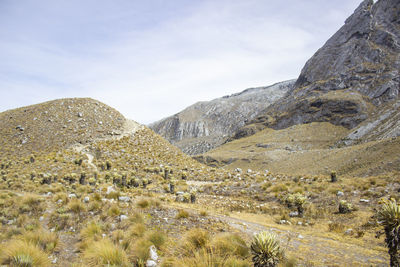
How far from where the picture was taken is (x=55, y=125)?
28047 millimetres

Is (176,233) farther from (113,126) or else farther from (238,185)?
(113,126)

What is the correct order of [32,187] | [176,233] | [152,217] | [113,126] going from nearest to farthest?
1. [176,233]
2. [152,217]
3. [32,187]
4. [113,126]

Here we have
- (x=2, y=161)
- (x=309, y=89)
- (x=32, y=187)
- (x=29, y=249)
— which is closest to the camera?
(x=29, y=249)

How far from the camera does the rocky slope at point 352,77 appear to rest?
68000mm

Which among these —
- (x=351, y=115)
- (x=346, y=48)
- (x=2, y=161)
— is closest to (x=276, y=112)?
(x=351, y=115)

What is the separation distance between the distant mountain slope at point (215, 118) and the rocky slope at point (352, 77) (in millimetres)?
40626

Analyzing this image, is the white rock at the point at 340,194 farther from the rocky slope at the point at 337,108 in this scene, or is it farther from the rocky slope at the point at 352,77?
the rocky slope at the point at 352,77

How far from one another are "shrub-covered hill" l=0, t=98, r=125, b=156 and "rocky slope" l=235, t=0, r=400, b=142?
61657mm

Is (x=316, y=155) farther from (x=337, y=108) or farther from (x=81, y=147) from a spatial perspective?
(x=337, y=108)

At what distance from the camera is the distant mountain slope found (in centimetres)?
14066

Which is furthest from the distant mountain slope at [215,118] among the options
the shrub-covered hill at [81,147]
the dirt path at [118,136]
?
the shrub-covered hill at [81,147]

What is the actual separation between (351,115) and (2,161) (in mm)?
83448

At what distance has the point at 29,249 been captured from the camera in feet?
18.4

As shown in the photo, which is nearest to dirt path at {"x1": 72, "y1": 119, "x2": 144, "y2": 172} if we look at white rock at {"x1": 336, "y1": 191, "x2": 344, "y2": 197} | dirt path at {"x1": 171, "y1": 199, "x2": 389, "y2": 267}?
dirt path at {"x1": 171, "y1": 199, "x2": 389, "y2": 267}
